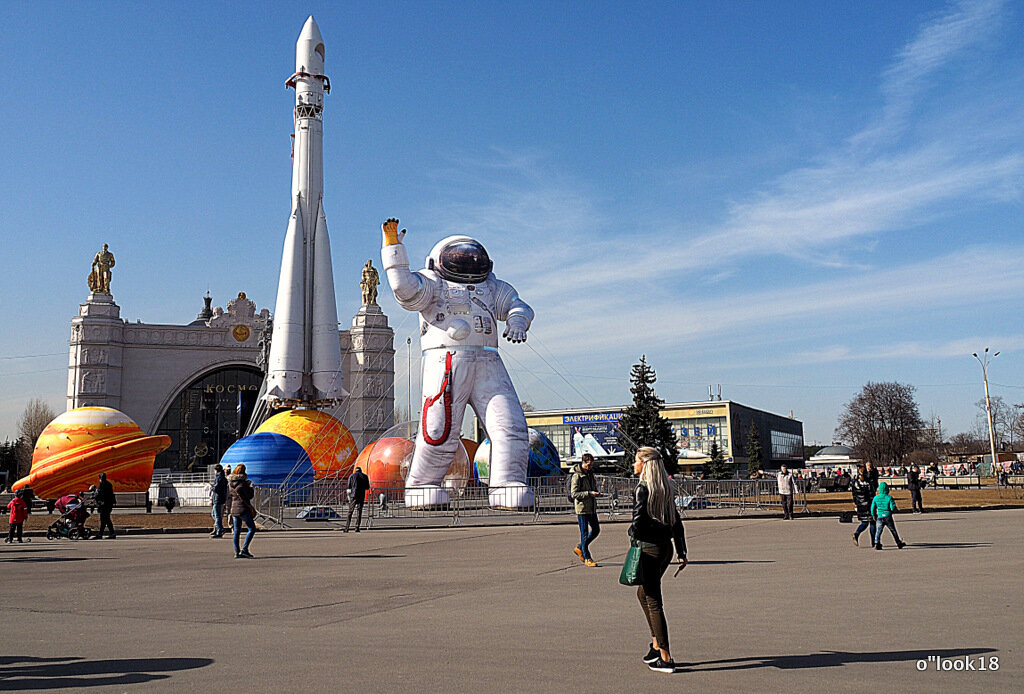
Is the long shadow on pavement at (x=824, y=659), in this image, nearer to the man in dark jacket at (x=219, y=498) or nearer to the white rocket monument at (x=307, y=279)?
the man in dark jacket at (x=219, y=498)

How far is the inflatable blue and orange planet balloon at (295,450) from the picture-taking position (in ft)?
102

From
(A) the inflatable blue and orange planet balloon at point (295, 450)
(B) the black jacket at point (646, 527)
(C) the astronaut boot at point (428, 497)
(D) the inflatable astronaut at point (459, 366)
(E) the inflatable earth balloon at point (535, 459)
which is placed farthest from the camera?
(E) the inflatable earth balloon at point (535, 459)

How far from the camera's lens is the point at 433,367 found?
25203 mm

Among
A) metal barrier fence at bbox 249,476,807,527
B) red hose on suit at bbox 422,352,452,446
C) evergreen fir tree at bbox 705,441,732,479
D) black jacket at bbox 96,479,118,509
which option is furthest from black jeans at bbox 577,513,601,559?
evergreen fir tree at bbox 705,441,732,479

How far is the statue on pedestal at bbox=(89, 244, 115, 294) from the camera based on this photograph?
2201 inches

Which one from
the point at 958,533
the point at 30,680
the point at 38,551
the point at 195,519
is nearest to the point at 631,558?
the point at 30,680

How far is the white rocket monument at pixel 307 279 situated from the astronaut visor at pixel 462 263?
14.1 meters

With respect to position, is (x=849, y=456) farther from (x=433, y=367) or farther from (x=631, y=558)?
(x=631, y=558)

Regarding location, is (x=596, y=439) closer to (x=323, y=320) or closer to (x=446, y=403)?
(x=323, y=320)

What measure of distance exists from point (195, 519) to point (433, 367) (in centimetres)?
829

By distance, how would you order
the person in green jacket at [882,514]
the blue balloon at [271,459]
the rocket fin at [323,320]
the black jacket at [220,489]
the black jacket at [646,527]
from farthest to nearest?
the rocket fin at [323,320] < the blue balloon at [271,459] < the black jacket at [220,489] < the person in green jacket at [882,514] < the black jacket at [646,527]

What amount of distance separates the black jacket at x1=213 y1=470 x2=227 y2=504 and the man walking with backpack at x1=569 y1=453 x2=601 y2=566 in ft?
29.7

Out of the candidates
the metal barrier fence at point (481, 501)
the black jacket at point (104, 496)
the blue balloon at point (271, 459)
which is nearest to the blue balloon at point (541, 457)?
the metal barrier fence at point (481, 501)

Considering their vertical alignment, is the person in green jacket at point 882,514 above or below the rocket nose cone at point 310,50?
below
